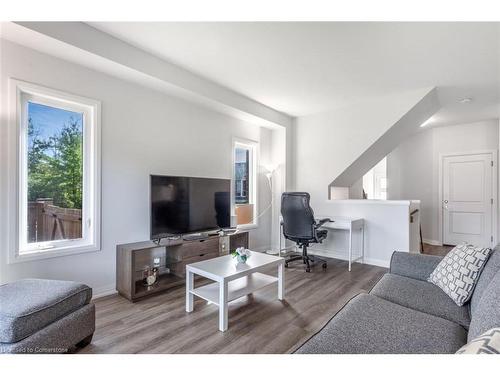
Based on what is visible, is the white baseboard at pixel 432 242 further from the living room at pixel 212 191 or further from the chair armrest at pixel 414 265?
the chair armrest at pixel 414 265

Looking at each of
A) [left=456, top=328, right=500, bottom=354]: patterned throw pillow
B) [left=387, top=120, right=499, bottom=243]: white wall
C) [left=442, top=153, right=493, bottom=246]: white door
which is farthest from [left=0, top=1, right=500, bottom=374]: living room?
[left=442, top=153, right=493, bottom=246]: white door

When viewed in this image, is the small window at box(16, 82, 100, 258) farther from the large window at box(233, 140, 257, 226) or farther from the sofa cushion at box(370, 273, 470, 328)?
the sofa cushion at box(370, 273, 470, 328)

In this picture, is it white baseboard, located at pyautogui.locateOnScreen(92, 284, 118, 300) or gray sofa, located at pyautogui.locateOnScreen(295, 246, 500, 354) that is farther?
white baseboard, located at pyautogui.locateOnScreen(92, 284, 118, 300)

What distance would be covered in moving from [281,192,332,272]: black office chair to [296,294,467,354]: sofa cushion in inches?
85.9

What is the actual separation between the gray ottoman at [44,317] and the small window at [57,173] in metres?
0.74

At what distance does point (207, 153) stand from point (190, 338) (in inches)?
98.3

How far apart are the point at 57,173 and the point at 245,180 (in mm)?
2748

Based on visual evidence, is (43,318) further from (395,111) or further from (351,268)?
(395,111)

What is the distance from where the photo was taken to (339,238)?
4492mm

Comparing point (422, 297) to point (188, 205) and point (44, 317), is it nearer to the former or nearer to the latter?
point (44, 317)

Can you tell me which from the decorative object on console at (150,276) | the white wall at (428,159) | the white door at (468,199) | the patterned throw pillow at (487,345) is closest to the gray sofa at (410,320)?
the patterned throw pillow at (487,345)

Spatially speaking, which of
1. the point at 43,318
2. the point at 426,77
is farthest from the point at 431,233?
the point at 43,318

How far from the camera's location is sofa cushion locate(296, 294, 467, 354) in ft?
3.84

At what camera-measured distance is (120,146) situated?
2.88 metres
